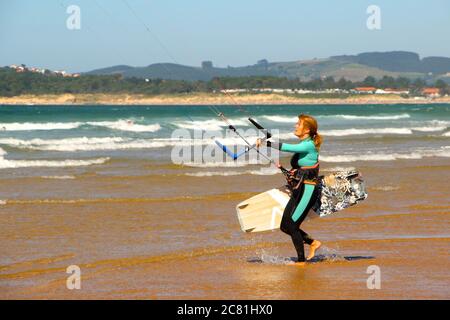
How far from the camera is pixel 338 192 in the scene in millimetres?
8336

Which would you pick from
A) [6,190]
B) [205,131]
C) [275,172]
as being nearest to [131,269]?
[6,190]

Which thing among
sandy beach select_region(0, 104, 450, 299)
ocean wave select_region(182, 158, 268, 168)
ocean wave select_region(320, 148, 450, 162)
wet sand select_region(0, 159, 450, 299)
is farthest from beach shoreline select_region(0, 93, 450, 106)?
wet sand select_region(0, 159, 450, 299)

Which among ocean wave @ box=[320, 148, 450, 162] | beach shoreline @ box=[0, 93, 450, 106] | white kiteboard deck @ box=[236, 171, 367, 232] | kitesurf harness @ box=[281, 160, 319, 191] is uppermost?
kitesurf harness @ box=[281, 160, 319, 191]

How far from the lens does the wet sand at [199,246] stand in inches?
271

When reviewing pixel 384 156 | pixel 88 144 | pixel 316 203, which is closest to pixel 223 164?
pixel 384 156

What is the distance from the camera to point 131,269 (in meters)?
7.68

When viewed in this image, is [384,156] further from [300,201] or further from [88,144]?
[300,201]

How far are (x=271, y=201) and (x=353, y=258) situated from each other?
3.37 feet

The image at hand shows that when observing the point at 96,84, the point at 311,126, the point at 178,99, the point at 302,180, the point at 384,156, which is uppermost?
the point at 311,126

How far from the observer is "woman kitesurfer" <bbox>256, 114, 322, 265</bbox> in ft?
25.1

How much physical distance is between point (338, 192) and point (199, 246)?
168 centimetres

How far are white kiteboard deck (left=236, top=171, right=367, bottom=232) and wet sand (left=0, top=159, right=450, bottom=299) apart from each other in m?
0.36

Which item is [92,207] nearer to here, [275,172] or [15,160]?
[275,172]

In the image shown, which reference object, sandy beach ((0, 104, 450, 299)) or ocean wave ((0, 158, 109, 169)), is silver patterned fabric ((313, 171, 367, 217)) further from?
ocean wave ((0, 158, 109, 169))
